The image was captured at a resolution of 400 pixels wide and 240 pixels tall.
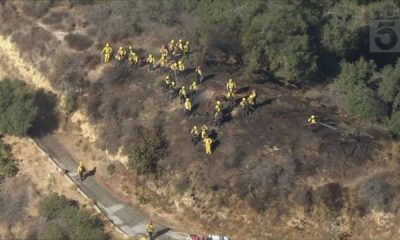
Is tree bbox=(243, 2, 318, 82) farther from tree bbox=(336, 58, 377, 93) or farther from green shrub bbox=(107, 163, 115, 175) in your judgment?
green shrub bbox=(107, 163, 115, 175)

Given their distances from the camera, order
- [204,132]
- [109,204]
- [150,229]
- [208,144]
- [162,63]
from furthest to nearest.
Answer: [162,63]
[204,132]
[208,144]
[109,204]
[150,229]

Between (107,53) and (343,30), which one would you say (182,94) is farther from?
(343,30)

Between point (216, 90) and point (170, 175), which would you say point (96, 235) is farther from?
point (216, 90)

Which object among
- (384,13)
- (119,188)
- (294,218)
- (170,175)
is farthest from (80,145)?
(384,13)

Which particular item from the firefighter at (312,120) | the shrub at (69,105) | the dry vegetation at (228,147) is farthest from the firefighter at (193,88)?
the shrub at (69,105)

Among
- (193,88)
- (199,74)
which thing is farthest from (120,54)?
(193,88)

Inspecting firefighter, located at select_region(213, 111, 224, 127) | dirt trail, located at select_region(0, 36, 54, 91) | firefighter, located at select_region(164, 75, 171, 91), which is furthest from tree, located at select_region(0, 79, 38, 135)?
firefighter, located at select_region(213, 111, 224, 127)
